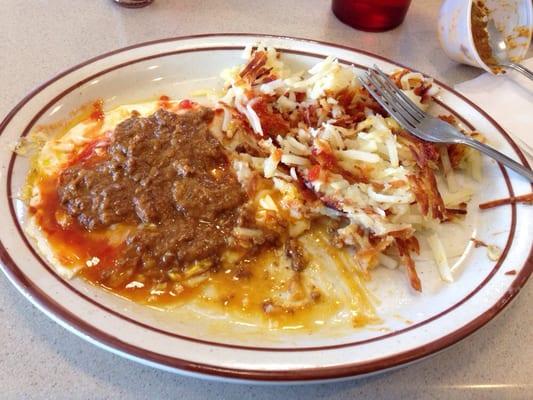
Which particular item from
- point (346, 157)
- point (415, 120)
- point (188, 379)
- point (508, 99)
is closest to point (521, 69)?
point (508, 99)

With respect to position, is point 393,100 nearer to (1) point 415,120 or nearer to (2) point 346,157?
(1) point 415,120

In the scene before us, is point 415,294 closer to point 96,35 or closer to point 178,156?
point 178,156

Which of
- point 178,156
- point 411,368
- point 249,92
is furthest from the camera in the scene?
point 249,92

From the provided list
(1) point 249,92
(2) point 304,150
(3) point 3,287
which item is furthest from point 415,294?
(3) point 3,287

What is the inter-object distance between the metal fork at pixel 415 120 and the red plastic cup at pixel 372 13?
0.59 meters

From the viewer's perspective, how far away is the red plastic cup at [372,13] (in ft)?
6.64

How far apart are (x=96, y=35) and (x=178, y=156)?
0.92 m

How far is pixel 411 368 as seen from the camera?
1.05 m

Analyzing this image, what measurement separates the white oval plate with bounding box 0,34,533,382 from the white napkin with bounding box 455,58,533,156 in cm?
19

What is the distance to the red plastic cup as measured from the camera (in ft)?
6.64

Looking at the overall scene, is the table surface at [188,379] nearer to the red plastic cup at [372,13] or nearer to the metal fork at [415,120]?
the metal fork at [415,120]

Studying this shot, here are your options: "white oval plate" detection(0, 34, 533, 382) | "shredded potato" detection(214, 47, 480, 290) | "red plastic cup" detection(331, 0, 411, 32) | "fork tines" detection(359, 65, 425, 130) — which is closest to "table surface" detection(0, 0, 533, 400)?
"white oval plate" detection(0, 34, 533, 382)

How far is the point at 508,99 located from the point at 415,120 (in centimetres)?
53

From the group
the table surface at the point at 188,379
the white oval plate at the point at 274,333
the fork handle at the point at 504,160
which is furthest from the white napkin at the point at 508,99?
the table surface at the point at 188,379
